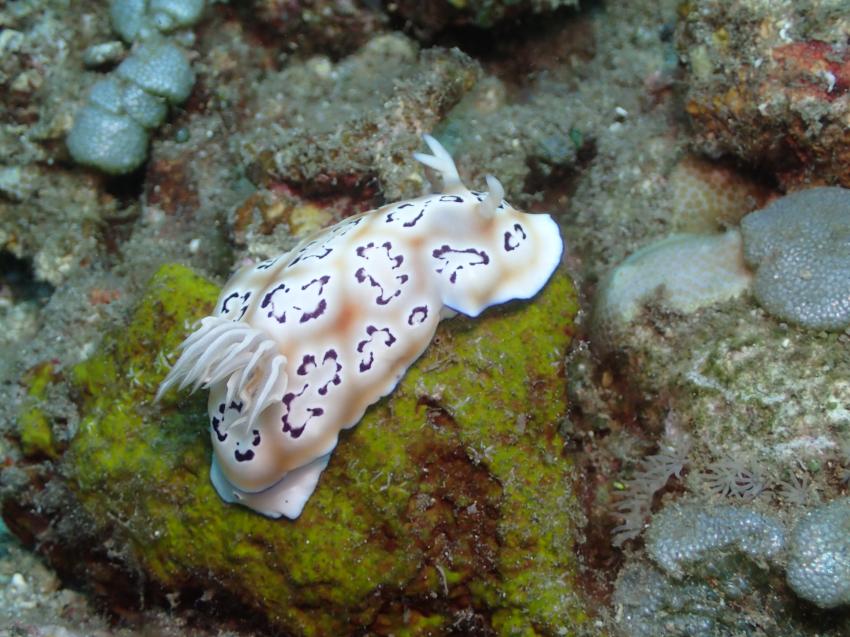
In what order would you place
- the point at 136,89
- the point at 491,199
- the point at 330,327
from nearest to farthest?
the point at 330,327, the point at 491,199, the point at 136,89

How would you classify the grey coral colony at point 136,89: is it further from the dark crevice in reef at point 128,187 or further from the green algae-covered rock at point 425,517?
the green algae-covered rock at point 425,517

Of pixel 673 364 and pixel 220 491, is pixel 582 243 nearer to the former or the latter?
pixel 673 364

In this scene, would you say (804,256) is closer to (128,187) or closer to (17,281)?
(128,187)

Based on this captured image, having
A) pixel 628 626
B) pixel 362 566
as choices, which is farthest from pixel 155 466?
pixel 628 626

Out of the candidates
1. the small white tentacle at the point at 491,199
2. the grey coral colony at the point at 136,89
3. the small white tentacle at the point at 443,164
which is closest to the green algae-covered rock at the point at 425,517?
the small white tentacle at the point at 491,199

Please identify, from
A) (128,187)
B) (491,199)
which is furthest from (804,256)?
(128,187)

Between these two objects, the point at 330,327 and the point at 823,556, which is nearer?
the point at 823,556

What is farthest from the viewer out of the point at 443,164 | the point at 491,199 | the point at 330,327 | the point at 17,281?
the point at 17,281
